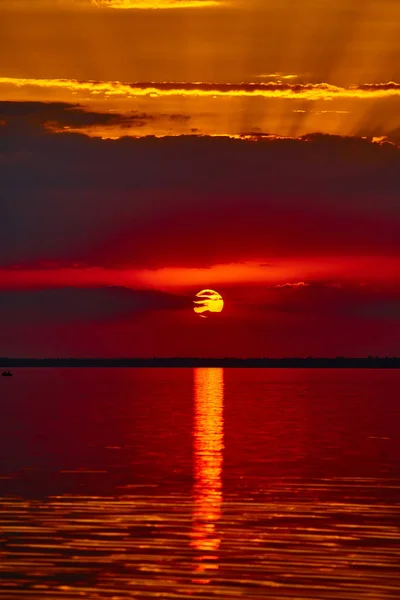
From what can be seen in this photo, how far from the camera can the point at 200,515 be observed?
126 feet

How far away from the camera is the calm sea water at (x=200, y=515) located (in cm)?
2850

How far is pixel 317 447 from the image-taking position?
65.8 m

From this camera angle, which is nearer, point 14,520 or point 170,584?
point 170,584

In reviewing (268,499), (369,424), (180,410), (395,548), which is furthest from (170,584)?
(180,410)

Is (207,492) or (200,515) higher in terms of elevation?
(207,492)

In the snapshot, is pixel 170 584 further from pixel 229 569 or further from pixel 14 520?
pixel 14 520

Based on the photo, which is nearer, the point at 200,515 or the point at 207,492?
the point at 200,515

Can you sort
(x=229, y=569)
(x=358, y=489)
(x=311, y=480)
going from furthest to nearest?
(x=311, y=480) < (x=358, y=489) < (x=229, y=569)

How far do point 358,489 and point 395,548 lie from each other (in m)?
13.1

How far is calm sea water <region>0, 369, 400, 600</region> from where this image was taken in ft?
93.5

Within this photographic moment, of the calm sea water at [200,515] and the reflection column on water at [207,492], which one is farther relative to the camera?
the reflection column on water at [207,492]

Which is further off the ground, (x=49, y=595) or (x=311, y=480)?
(x=311, y=480)

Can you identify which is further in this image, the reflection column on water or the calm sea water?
the reflection column on water

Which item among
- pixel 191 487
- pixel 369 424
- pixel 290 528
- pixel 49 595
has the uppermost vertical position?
pixel 369 424
